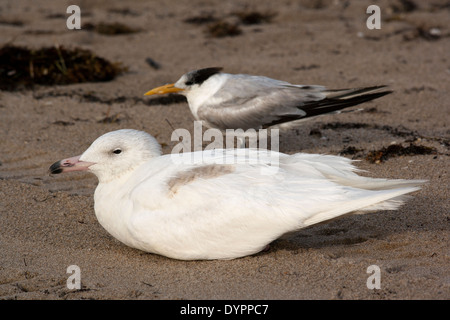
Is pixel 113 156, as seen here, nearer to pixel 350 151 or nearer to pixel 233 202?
pixel 233 202

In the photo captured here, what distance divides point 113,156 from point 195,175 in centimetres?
83

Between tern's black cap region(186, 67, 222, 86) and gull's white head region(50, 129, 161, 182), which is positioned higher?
tern's black cap region(186, 67, 222, 86)

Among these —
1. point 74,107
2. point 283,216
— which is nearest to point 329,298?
point 283,216

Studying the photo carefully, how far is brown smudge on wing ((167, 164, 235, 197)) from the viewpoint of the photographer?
4.57 meters

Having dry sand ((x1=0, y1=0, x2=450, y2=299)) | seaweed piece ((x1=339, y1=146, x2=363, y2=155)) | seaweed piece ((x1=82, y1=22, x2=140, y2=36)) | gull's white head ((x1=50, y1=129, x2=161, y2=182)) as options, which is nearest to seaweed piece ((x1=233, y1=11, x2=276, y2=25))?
dry sand ((x1=0, y1=0, x2=450, y2=299))

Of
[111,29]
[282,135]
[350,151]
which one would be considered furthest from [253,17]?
[350,151]

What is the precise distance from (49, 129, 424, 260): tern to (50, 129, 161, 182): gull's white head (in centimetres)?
26

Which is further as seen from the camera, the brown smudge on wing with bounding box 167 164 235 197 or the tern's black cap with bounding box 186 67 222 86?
the tern's black cap with bounding box 186 67 222 86

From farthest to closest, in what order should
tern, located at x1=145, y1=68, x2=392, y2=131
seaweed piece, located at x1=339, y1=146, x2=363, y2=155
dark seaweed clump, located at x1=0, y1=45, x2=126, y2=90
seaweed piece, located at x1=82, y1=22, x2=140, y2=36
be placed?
seaweed piece, located at x1=82, y1=22, x2=140, y2=36 → dark seaweed clump, located at x1=0, y1=45, x2=126, y2=90 → tern, located at x1=145, y1=68, x2=392, y2=131 → seaweed piece, located at x1=339, y1=146, x2=363, y2=155

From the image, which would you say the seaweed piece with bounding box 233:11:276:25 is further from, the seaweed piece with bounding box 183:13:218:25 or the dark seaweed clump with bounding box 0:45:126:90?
the dark seaweed clump with bounding box 0:45:126:90

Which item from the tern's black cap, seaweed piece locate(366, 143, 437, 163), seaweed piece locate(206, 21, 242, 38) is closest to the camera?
seaweed piece locate(366, 143, 437, 163)

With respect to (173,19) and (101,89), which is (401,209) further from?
(173,19)

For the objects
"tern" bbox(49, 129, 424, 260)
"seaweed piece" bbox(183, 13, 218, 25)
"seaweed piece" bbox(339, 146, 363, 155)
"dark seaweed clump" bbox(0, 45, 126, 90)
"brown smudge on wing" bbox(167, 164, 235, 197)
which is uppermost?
"seaweed piece" bbox(183, 13, 218, 25)

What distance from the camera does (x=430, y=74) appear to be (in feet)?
31.3
